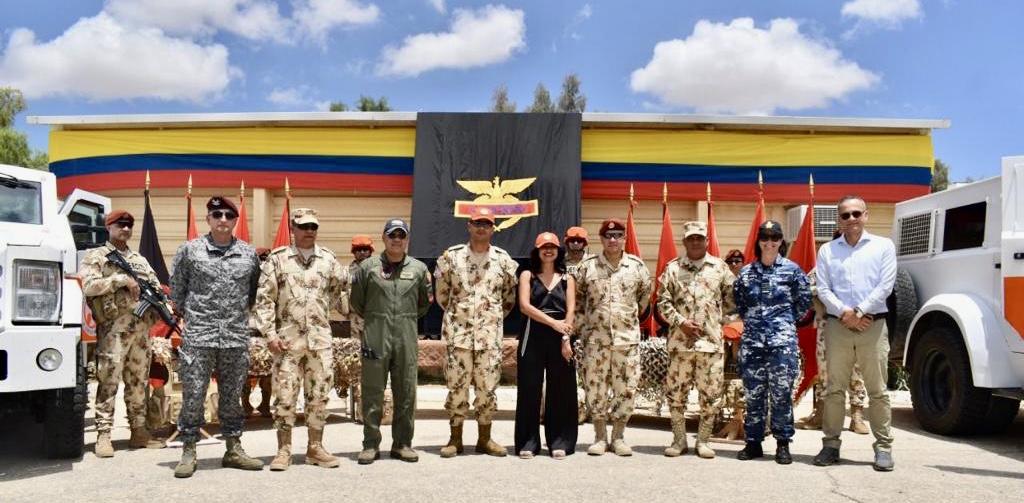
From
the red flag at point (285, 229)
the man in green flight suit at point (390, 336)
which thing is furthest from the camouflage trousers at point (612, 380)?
the red flag at point (285, 229)

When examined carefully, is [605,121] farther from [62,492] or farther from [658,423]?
[62,492]

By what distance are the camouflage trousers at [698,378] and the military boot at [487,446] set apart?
4.20 feet

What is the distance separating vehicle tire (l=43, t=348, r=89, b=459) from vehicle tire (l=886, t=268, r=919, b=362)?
660 centimetres

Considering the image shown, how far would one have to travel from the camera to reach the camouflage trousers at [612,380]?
5312 mm

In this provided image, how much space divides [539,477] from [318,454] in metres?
1.51

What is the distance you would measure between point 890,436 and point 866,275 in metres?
1.09

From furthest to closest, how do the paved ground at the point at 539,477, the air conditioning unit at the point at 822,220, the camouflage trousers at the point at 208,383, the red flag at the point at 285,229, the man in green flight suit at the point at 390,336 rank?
the air conditioning unit at the point at 822,220 → the red flag at the point at 285,229 → the man in green flight suit at the point at 390,336 → the camouflage trousers at the point at 208,383 → the paved ground at the point at 539,477

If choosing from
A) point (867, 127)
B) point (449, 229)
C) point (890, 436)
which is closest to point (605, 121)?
point (449, 229)

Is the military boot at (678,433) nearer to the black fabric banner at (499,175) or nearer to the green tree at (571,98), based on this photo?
the black fabric banner at (499,175)

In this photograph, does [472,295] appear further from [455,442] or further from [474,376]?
[455,442]

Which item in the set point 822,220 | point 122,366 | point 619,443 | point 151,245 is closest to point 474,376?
point 619,443

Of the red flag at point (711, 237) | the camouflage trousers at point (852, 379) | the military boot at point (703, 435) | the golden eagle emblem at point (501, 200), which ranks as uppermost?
the golden eagle emblem at point (501, 200)

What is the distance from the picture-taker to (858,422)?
6598 millimetres

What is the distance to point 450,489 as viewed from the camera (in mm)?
4320
